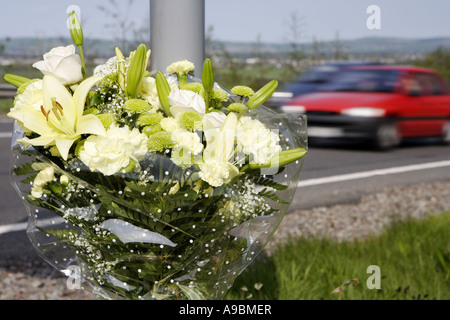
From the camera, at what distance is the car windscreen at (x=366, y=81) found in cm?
1099

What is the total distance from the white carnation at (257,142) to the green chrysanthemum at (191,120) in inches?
4.3

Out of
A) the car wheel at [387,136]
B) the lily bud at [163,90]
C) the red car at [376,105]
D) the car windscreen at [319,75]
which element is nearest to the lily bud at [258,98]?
the lily bud at [163,90]

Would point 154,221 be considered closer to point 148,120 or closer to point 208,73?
point 148,120

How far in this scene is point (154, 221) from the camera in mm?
1673

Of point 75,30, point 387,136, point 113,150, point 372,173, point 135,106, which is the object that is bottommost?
point 372,173

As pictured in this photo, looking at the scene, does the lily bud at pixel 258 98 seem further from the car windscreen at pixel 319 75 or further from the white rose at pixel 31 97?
the car windscreen at pixel 319 75

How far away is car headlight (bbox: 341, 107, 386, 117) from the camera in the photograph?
10.6m

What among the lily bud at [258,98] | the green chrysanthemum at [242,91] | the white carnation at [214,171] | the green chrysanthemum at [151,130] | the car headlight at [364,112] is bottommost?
the car headlight at [364,112]

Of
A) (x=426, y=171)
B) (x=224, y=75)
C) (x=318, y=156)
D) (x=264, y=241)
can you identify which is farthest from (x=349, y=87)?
(x=264, y=241)

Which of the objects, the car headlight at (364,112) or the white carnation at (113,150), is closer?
the white carnation at (113,150)

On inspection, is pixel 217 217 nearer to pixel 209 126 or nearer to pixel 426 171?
pixel 209 126

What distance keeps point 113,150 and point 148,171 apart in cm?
11

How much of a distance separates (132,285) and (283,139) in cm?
64

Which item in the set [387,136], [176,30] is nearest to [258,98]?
[176,30]
